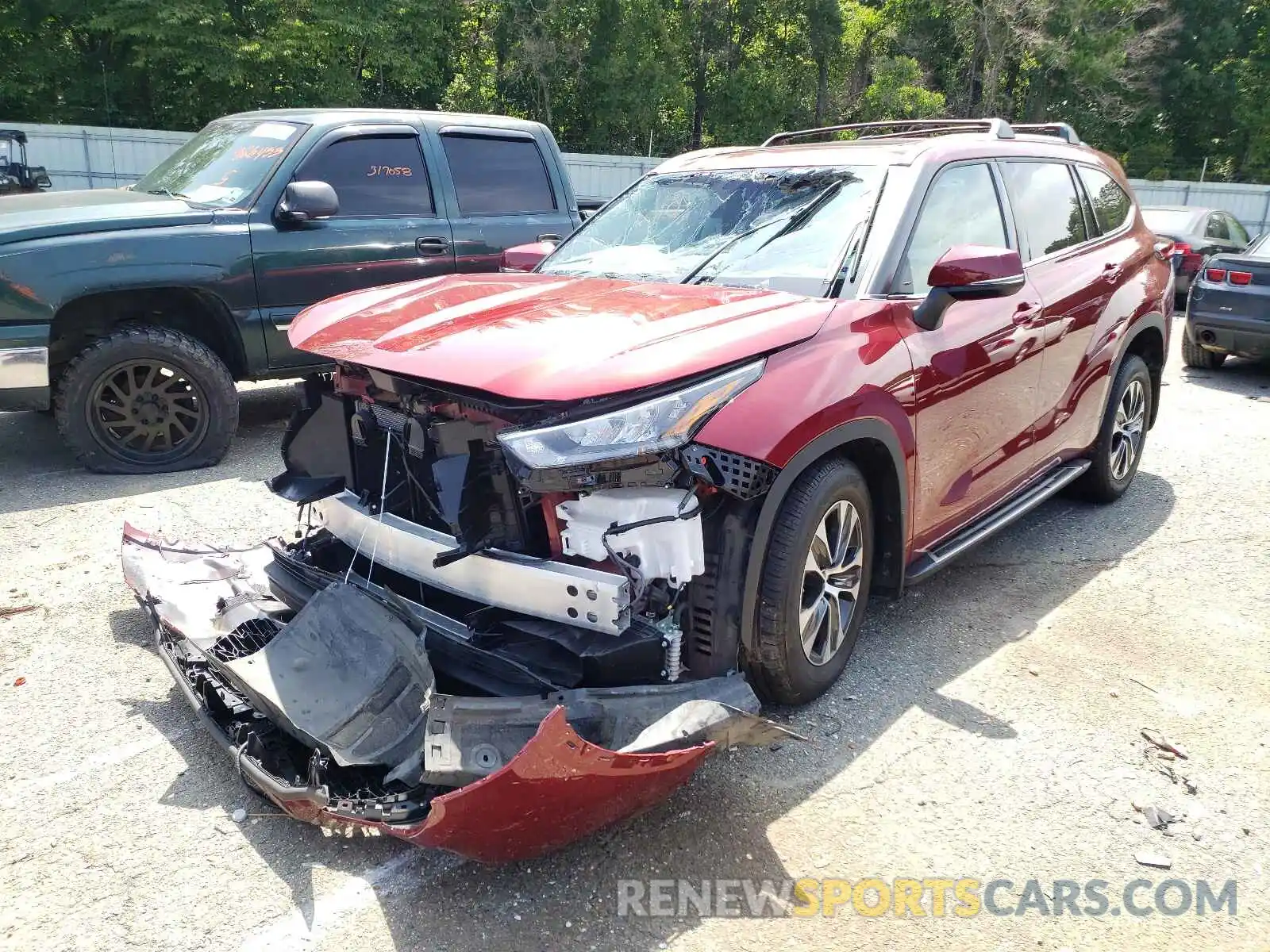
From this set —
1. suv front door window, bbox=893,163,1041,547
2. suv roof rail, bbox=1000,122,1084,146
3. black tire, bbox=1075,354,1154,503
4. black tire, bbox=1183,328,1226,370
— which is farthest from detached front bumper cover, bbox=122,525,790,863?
black tire, bbox=1183,328,1226,370

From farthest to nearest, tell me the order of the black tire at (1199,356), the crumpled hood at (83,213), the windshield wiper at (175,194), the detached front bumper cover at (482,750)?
the black tire at (1199,356) → the windshield wiper at (175,194) → the crumpled hood at (83,213) → the detached front bumper cover at (482,750)

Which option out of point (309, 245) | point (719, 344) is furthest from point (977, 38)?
point (719, 344)

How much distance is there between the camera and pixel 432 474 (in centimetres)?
290

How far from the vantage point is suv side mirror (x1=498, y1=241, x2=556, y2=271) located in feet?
15.2

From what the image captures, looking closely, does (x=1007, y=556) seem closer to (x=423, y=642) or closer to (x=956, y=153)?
(x=956, y=153)

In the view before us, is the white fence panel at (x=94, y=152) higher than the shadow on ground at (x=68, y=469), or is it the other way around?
the white fence panel at (x=94, y=152)

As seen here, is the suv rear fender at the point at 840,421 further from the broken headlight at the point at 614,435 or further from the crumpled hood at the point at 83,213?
the crumpled hood at the point at 83,213

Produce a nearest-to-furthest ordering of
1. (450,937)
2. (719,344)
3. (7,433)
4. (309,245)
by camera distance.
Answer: (450,937) < (719,344) < (309,245) < (7,433)

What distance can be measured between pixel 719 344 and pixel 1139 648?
7.90 feet

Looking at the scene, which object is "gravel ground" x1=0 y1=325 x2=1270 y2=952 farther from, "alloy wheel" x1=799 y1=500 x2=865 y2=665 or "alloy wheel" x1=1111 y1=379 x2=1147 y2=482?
"alloy wheel" x1=1111 y1=379 x2=1147 y2=482

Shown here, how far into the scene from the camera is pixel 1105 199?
17.1ft

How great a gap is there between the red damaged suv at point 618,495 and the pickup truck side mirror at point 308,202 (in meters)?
2.31

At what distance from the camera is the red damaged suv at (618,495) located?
100.0 inches

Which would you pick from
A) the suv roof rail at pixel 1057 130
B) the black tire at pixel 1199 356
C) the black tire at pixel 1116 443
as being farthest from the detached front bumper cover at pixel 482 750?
the black tire at pixel 1199 356
